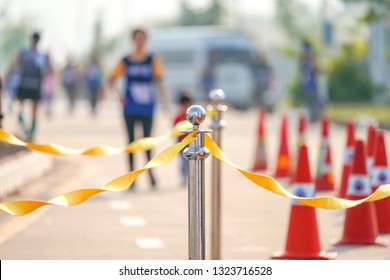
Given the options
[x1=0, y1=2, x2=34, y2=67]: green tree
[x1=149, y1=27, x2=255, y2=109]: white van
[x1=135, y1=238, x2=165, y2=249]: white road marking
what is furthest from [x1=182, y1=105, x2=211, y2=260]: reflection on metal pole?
[x1=149, y1=27, x2=255, y2=109]: white van

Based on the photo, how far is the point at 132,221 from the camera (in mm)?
13234

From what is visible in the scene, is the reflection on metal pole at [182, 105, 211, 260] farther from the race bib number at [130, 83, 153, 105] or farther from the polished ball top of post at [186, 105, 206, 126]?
the race bib number at [130, 83, 153, 105]

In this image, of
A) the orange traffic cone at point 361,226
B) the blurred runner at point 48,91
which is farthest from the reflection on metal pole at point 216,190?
the blurred runner at point 48,91

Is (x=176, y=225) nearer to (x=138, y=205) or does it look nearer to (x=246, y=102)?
(x=138, y=205)

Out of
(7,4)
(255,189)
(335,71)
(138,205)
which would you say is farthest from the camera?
(335,71)

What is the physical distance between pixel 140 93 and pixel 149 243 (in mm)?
5660

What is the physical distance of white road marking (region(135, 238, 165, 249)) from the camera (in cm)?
1130

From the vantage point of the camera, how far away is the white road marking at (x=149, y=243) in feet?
37.1

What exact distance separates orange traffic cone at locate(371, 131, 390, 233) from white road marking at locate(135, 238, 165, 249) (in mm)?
1801

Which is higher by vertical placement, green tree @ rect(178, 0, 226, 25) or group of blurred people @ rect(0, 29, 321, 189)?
group of blurred people @ rect(0, 29, 321, 189)

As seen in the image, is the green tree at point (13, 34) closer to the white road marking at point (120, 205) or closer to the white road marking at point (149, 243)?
the white road marking at point (120, 205)

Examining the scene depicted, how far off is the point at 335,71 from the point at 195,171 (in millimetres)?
40285

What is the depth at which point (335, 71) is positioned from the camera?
47344 mm

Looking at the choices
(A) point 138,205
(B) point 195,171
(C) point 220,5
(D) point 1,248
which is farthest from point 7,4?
(C) point 220,5
